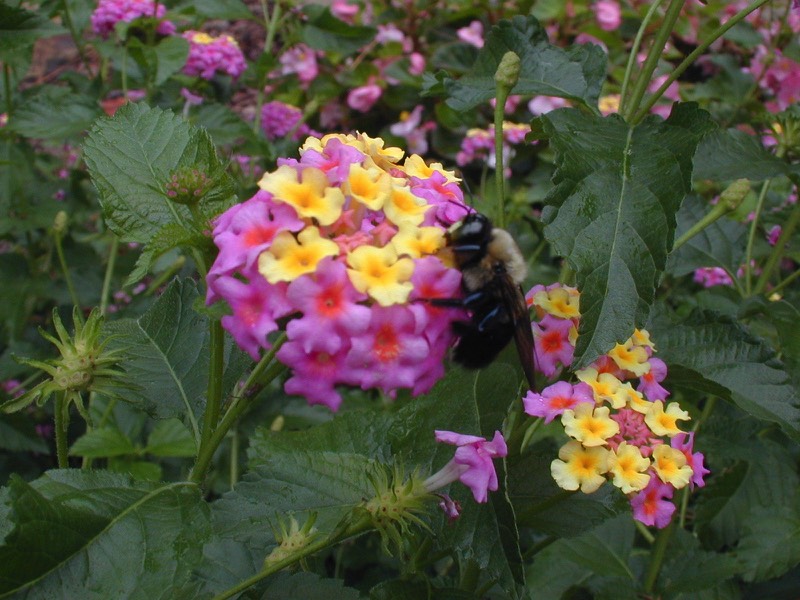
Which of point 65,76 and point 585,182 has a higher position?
point 585,182

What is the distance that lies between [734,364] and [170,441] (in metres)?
1.06

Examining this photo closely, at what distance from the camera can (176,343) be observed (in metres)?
1.15

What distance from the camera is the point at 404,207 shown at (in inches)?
31.9

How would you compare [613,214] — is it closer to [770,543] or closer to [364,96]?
[770,543]

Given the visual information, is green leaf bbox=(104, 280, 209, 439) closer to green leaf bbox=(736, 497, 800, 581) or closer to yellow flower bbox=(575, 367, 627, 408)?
yellow flower bbox=(575, 367, 627, 408)

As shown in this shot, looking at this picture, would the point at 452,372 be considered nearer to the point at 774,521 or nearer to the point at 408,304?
the point at 408,304

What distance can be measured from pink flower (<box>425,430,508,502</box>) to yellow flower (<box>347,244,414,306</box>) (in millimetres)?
185

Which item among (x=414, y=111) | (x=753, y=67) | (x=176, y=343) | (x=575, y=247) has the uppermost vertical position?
(x=575, y=247)

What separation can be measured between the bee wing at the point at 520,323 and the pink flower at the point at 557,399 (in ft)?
0.16

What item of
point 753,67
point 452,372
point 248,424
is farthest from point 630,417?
point 753,67

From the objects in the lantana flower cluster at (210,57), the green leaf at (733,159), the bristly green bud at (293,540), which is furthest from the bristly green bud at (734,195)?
the lantana flower cluster at (210,57)

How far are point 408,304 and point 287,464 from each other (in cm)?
32

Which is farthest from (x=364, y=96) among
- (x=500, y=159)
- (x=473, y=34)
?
(x=500, y=159)

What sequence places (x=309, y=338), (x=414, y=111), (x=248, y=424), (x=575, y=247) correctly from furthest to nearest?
1. (x=414, y=111)
2. (x=248, y=424)
3. (x=575, y=247)
4. (x=309, y=338)
